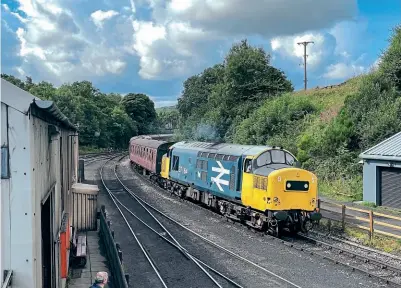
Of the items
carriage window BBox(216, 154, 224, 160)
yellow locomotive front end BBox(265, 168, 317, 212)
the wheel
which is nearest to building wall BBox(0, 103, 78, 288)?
yellow locomotive front end BBox(265, 168, 317, 212)

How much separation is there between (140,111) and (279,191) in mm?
87030

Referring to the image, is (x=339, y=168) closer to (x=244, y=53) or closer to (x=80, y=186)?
(x=80, y=186)

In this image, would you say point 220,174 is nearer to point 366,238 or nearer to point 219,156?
point 219,156

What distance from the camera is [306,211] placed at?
50.2ft

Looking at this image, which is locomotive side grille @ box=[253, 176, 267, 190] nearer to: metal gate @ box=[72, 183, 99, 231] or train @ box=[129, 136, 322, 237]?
train @ box=[129, 136, 322, 237]

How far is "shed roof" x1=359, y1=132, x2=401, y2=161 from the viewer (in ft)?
66.9

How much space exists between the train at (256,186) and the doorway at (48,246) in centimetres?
867

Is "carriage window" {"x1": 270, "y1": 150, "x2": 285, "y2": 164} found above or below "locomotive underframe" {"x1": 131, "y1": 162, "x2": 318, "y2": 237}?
above

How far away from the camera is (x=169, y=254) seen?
14.0 metres

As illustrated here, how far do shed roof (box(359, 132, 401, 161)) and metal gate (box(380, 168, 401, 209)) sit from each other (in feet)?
2.31

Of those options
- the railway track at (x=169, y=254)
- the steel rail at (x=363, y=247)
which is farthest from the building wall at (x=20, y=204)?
the steel rail at (x=363, y=247)

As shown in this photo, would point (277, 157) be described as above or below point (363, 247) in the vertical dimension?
above

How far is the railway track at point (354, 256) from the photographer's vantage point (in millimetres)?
11367

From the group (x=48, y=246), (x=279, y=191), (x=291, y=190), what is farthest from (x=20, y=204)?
(x=291, y=190)
